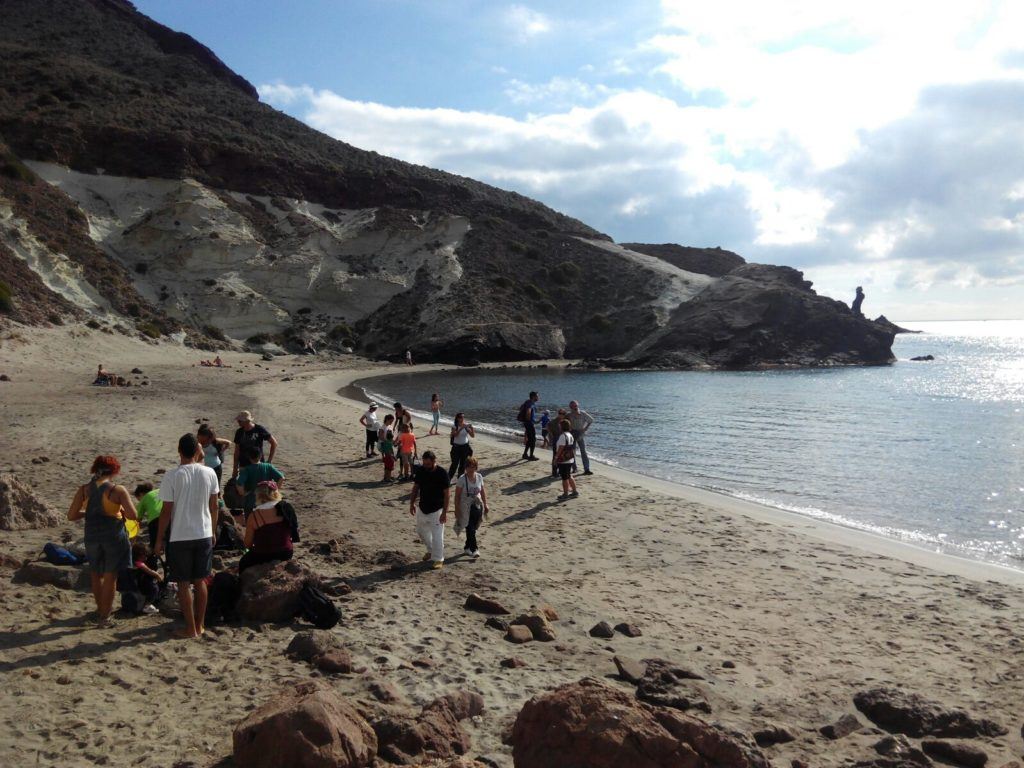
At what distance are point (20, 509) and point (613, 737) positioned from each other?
8242mm

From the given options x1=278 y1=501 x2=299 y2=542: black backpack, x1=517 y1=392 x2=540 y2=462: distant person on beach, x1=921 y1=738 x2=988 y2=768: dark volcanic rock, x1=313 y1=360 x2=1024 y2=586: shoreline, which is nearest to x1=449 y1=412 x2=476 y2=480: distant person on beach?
x1=517 y1=392 x2=540 y2=462: distant person on beach

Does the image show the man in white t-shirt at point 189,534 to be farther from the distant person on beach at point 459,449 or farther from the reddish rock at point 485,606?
the distant person on beach at point 459,449

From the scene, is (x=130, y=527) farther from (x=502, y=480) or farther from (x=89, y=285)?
(x=89, y=285)

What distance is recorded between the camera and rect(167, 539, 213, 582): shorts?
6.24 m

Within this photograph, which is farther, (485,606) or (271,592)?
(485,606)

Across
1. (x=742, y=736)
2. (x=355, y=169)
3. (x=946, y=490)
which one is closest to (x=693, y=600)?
(x=742, y=736)

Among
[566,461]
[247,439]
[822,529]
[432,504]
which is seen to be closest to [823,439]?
[822,529]

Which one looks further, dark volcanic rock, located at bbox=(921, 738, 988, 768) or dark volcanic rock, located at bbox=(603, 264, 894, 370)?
dark volcanic rock, located at bbox=(603, 264, 894, 370)

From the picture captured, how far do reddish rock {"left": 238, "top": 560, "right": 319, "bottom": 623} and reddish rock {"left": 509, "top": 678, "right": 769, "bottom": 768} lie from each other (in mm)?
3158

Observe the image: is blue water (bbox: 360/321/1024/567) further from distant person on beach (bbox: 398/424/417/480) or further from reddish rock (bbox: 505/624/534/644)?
reddish rock (bbox: 505/624/534/644)

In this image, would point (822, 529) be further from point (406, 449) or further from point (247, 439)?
→ point (247, 439)

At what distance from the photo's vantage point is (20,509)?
8.95m

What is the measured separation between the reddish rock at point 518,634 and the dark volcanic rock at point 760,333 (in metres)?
61.9

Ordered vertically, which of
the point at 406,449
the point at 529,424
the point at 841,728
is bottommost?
the point at 841,728
